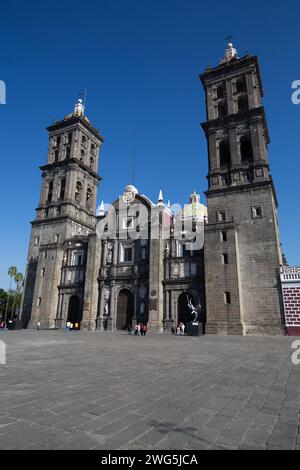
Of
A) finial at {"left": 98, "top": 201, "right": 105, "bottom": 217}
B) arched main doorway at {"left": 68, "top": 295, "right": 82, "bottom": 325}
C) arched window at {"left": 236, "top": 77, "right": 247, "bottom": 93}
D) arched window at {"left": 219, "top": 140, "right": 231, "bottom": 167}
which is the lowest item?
arched main doorway at {"left": 68, "top": 295, "right": 82, "bottom": 325}

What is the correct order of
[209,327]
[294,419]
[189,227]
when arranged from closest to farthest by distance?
[294,419] → [209,327] → [189,227]

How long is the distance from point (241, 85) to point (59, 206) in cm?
2765

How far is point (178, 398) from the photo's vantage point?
533 centimetres

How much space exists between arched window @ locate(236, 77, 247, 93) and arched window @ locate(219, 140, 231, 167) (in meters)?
6.70

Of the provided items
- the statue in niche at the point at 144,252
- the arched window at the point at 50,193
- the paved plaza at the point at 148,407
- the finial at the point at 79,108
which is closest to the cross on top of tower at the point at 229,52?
the finial at the point at 79,108

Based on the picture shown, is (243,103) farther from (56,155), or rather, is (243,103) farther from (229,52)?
(56,155)

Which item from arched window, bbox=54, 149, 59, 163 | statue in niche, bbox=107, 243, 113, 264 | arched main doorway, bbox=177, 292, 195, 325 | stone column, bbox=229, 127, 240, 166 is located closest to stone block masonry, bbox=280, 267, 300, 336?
arched main doorway, bbox=177, 292, 195, 325

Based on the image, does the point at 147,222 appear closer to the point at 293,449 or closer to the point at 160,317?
the point at 160,317

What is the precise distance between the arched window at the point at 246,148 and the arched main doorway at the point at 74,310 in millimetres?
25404

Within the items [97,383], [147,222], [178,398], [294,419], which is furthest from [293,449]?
[147,222]

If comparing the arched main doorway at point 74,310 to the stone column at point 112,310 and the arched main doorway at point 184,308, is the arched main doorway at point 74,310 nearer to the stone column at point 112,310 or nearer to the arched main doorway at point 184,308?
the stone column at point 112,310

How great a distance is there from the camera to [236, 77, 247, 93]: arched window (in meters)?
32.9

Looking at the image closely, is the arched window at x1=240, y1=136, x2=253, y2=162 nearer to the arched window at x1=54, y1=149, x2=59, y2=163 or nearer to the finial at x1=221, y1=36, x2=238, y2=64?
the finial at x1=221, y1=36, x2=238, y2=64
